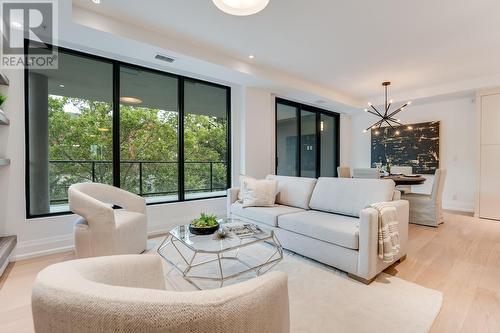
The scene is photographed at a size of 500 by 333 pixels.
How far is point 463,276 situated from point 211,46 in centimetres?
392

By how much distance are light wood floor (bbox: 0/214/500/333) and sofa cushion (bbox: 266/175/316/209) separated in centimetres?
129

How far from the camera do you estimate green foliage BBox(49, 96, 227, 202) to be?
10.2 feet

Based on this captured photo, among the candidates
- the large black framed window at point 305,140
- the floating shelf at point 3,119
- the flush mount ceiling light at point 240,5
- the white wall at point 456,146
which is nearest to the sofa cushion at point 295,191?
the large black framed window at point 305,140

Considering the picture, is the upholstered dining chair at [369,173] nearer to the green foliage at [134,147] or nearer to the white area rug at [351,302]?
the white area rug at [351,302]

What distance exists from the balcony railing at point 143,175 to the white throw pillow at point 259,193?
120 centimetres

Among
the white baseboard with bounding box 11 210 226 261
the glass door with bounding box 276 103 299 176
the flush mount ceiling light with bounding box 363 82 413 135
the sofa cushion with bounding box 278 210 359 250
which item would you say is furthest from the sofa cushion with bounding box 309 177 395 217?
the white baseboard with bounding box 11 210 226 261

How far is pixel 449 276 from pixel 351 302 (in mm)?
1194

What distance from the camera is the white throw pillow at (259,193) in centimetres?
341

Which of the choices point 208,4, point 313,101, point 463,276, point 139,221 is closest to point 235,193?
point 139,221

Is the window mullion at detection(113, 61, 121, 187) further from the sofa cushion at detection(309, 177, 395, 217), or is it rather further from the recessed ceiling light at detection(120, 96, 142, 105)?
the sofa cushion at detection(309, 177, 395, 217)

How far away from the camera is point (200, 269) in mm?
2404

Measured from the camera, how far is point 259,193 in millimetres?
3428

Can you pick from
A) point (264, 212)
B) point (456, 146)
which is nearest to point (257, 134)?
point (264, 212)

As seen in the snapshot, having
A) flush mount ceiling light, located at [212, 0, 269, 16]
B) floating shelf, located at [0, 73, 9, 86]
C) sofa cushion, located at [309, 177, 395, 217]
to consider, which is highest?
flush mount ceiling light, located at [212, 0, 269, 16]
